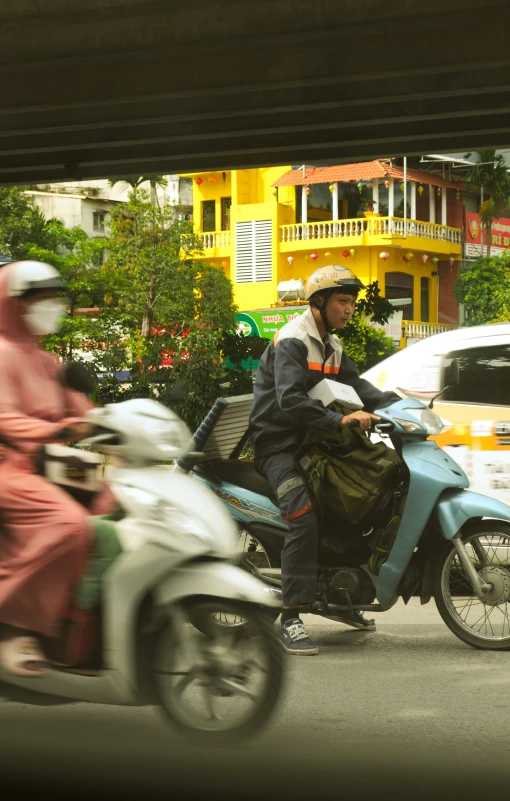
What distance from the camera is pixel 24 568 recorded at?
411 centimetres

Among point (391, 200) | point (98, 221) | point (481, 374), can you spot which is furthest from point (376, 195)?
point (481, 374)

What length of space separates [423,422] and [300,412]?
0.65m

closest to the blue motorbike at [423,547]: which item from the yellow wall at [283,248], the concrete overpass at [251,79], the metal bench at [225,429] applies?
the metal bench at [225,429]

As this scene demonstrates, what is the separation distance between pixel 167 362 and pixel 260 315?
26.0m

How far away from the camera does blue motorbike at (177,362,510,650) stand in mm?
6238

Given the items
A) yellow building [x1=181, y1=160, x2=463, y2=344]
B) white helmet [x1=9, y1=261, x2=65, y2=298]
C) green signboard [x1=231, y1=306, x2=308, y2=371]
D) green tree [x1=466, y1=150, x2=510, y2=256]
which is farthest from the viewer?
green tree [x1=466, y1=150, x2=510, y2=256]

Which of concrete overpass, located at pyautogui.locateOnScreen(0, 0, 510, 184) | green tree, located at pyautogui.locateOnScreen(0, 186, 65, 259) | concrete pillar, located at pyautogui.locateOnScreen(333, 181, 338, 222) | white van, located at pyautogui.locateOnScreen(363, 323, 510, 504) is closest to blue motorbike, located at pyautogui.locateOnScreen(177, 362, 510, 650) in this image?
white van, located at pyautogui.locateOnScreen(363, 323, 510, 504)

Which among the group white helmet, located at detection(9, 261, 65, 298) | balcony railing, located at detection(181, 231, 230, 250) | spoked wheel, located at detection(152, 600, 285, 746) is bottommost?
spoked wheel, located at detection(152, 600, 285, 746)

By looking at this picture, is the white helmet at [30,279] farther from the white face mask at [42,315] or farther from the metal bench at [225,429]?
the metal bench at [225,429]

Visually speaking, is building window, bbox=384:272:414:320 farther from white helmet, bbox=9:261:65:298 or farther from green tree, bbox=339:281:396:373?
white helmet, bbox=9:261:65:298

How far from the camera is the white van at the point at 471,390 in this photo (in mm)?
7906

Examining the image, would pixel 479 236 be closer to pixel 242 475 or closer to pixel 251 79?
pixel 251 79

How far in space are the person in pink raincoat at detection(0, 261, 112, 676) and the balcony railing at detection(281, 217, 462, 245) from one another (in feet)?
160

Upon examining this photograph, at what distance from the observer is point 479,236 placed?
5878 centimetres
